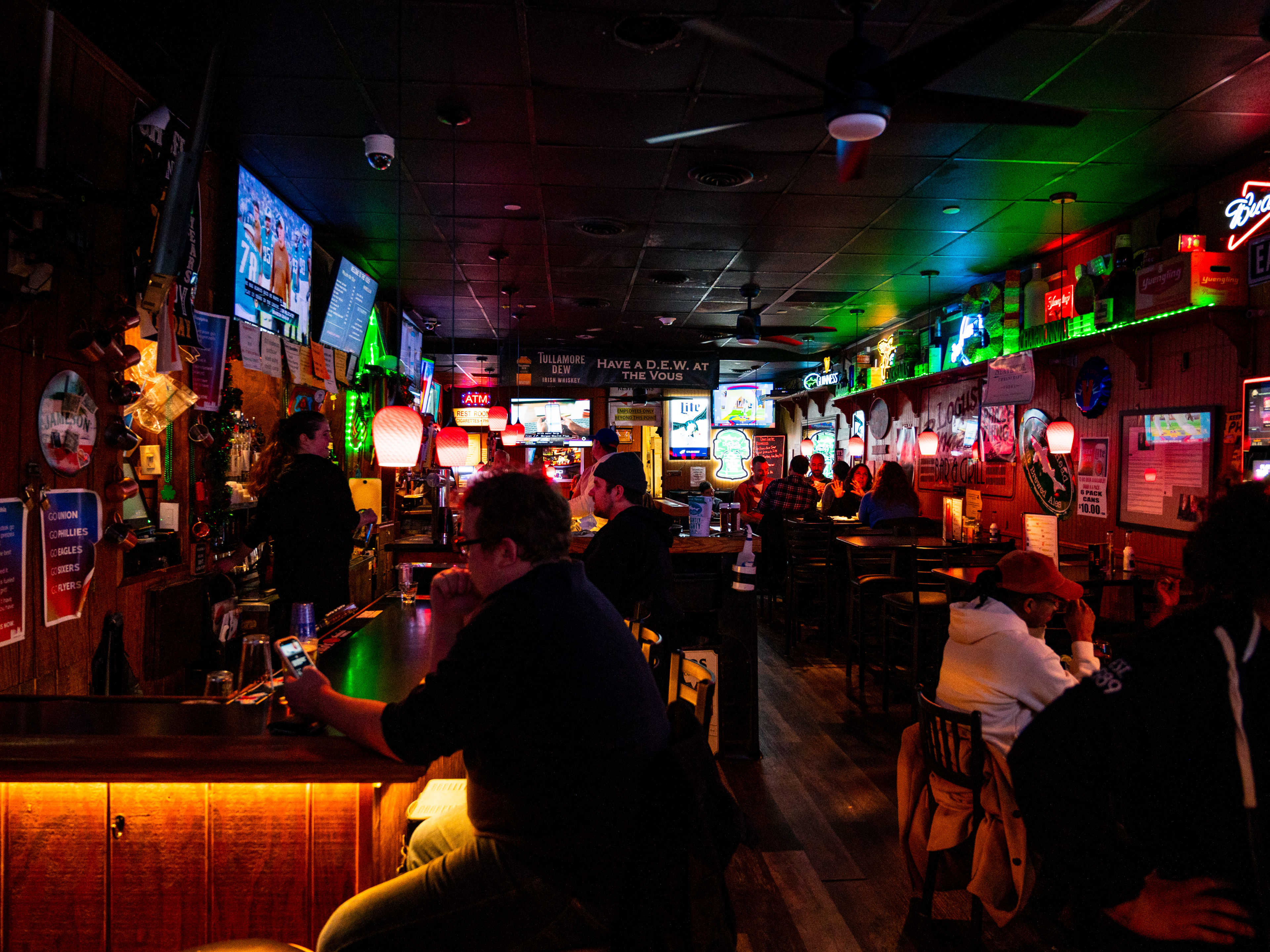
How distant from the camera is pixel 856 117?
9.21 ft

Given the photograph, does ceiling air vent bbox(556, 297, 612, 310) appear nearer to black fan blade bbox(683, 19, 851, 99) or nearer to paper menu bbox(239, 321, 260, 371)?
paper menu bbox(239, 321, 260, 371)

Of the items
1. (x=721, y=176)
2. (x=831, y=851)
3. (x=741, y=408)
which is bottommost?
(x=831, y=851)

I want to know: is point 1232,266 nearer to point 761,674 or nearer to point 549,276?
point 761,674

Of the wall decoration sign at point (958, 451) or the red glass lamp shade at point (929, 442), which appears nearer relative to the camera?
the wall decoration sign at point (958, 451)

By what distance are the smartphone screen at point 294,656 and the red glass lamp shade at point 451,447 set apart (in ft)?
16.0

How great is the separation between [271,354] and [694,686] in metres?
4.18

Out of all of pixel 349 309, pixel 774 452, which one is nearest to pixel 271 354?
pixel 349 309

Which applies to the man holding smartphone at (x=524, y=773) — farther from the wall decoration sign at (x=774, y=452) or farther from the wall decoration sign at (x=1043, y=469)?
the wall decoration sign at (x=774, y=452)

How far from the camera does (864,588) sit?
602cm

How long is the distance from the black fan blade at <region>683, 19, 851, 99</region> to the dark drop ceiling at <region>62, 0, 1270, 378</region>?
667 millimetres

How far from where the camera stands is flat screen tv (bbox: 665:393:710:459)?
47.2ft

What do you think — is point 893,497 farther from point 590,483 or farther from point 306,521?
point 306,521

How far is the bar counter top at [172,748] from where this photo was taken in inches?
67.4

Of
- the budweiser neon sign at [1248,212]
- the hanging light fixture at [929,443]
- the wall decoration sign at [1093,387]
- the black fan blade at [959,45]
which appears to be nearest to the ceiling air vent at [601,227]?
the black fan blade at [959,45]
